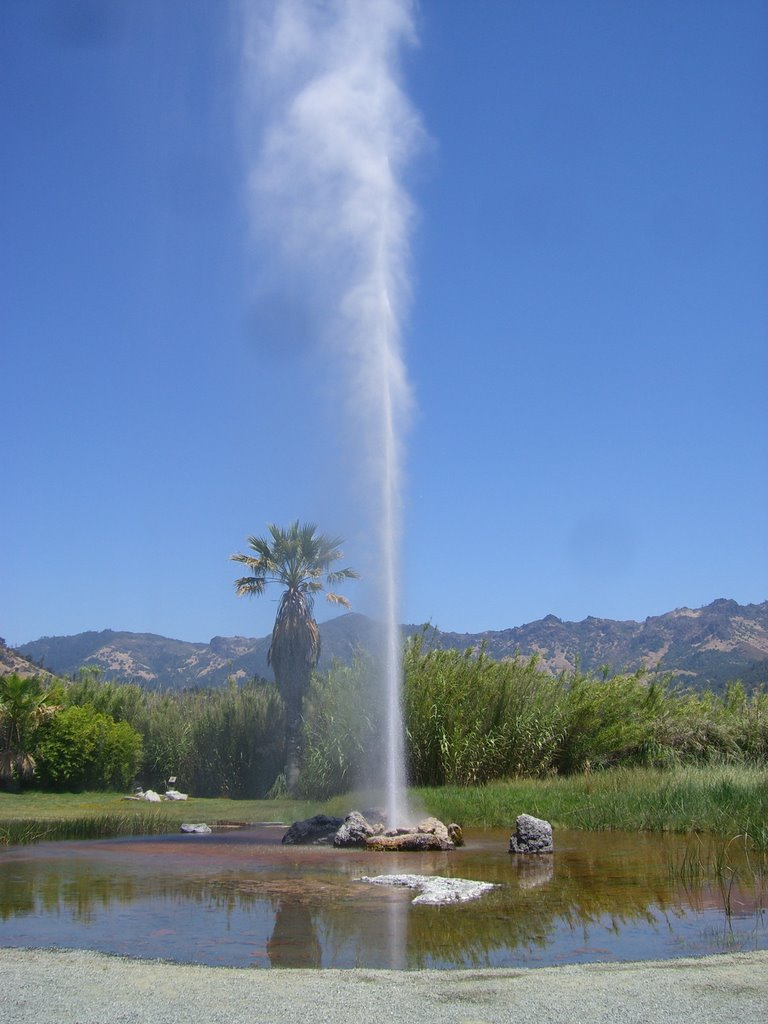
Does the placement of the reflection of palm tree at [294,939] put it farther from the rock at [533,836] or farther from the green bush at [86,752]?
the green bush at [86,752]

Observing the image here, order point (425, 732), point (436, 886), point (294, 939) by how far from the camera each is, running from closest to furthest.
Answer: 1. point (294, 939)
2. point (436, 886)
3. point (425, 732)

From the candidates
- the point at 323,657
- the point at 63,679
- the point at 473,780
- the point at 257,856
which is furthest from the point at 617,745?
the point at 63,679

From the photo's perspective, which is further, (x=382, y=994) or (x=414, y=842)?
(x=414, y=842)

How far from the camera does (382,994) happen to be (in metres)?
5.74

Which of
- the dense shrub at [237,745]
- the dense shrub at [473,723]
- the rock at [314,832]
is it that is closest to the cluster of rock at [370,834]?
the rock at [314,832]

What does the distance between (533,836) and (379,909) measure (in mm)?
4069

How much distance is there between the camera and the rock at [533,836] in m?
12.2

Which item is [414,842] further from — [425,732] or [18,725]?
[18,725]

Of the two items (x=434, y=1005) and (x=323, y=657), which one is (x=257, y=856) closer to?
(x=434, y=1005)

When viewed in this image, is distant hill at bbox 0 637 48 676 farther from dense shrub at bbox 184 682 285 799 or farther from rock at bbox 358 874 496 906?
rock at bbox 358 874 496 906

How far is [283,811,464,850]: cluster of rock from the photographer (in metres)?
13.4

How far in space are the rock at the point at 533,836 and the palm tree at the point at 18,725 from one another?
2839cm

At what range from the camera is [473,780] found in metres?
25.3

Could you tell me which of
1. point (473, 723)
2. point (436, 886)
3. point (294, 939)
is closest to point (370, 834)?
point (436, 886)
